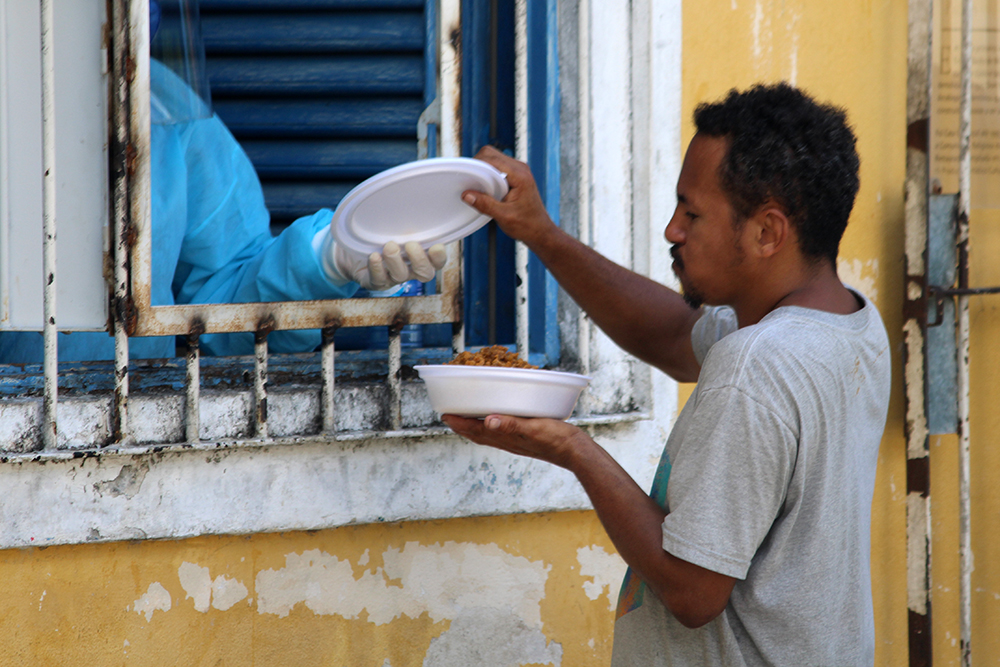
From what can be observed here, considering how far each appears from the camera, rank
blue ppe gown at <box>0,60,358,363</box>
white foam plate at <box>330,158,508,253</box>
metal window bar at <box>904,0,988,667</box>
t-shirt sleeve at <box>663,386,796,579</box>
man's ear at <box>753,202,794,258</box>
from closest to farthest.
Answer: t-shirt sleeve at <box>663,386,796,579</box> → man's ear at <box>753,202,794,258</box> → white foam plate at <box>330,158,508,253</box> → blue ppe gown at <box>0,60,358,363</box> → metal window bar at <box>904,0,988,667</box>

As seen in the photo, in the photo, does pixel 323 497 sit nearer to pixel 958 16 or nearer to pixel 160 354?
pixel 160 354

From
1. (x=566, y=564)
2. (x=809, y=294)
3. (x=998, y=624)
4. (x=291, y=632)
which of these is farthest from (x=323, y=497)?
(x=998, y=624)

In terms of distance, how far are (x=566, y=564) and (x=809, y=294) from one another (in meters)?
0.96

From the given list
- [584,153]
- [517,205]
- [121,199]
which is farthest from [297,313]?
[584,153]

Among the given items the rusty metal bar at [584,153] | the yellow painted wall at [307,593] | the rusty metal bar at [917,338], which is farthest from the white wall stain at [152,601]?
the rusty metal bar at [917,338]

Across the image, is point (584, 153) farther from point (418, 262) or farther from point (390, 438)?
point (390, 438)

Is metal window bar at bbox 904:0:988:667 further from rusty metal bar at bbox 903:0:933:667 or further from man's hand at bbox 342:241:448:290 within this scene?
man's hand at bbox 342:241:448:290

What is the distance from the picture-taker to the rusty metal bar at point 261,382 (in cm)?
167

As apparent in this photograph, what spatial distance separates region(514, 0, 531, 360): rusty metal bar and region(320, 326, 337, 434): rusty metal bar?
16.5 inches

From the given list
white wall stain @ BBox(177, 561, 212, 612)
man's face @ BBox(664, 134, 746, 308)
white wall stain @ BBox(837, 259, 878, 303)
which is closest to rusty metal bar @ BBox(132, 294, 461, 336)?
white wall stain @ BBox(177, 561, 212, 612)

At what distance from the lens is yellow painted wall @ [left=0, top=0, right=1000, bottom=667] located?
1.65m

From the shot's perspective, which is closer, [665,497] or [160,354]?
[665,497]

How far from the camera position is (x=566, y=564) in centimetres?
193

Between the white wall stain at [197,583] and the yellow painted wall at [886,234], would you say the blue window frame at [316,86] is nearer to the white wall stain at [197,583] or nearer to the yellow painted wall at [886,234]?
the yellow painted wall at [886,234]
